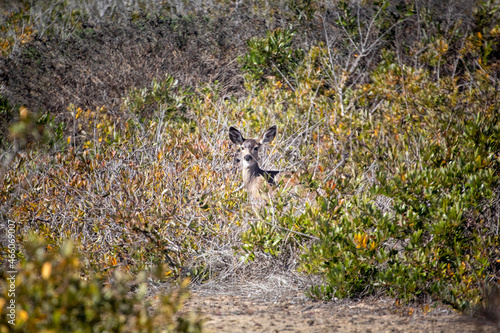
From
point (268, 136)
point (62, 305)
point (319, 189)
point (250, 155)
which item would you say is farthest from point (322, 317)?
point (268, 136)

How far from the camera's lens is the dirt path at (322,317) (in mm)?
4227

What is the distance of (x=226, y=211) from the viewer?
5.71 metres

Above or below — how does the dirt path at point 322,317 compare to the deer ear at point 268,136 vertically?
below

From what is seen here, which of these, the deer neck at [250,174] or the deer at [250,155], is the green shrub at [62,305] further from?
the deer neck at [250,174]

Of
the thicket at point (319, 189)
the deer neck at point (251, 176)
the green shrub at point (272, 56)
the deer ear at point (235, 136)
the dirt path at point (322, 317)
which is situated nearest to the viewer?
the dirt path at point (322, 317)

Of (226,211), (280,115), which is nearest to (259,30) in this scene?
(280,115)

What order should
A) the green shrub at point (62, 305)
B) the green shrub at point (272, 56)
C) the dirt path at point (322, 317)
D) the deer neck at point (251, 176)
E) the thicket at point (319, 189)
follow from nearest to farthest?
the green shrub at point (62, 305), the dirt path at point (322, 317), the thicket at point (319, 189), the deer neck at point (251, 176), the green shrub at point (272, 56)

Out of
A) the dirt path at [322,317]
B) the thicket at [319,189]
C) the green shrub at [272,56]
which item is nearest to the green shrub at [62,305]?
the thicket at [319,189]

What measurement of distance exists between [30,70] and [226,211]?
7746mm

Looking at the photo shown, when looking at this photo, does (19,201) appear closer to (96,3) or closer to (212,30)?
(212,30)

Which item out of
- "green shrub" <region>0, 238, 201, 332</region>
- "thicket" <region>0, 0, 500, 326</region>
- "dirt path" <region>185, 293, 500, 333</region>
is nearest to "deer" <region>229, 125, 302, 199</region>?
"thicket" <region>0, 0, 500, 326</region>

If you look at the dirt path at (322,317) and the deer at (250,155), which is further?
the deer at (250,155)

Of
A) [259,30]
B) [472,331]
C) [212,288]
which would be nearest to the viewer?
[472,331]

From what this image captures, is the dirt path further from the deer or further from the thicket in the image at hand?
the deer
